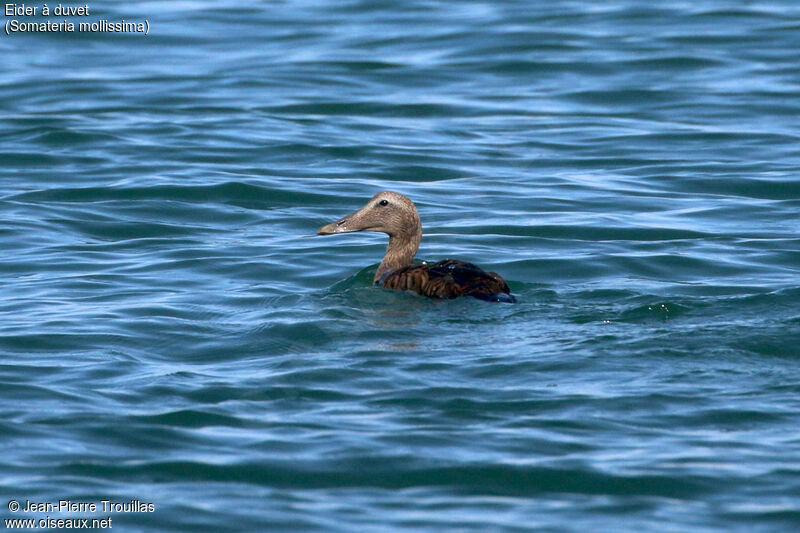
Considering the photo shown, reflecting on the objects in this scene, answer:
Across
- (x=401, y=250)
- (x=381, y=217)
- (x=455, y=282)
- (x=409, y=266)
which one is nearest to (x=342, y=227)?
(x=381, y=217)

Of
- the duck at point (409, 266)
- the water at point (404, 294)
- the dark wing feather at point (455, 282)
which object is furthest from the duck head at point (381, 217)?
the dark wing feather at point (455, 282)

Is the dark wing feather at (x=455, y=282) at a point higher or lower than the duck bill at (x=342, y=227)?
lower

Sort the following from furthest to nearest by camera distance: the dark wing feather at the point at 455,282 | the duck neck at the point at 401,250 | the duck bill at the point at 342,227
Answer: the duck neck at the point at 401,250 < the duck bill at the point at 342,227 < the dark wing feather at the point at 455,282

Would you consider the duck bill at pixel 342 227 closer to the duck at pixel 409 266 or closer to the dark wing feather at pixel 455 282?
the duck at pixel 409 266

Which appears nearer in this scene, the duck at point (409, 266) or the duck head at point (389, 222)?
the duck at point (409, 266)

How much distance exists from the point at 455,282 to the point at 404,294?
0.59 meters

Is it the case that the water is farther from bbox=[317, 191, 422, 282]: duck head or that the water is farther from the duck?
bbox=[317, 191, 422, 282]: duck head

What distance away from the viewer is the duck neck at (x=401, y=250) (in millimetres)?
10625

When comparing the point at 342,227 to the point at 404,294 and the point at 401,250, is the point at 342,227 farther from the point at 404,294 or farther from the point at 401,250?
the point at 404,294

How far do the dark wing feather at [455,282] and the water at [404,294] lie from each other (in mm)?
166

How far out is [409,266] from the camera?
1028cm

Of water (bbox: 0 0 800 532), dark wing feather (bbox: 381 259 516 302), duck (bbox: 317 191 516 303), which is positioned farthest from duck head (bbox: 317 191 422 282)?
dark wing feather (bbox: 381 259 516 302)

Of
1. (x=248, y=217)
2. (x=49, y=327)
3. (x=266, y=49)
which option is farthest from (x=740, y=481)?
(x=266, y=49)

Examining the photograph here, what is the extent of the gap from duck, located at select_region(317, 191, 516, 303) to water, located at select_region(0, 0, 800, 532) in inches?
7.7
